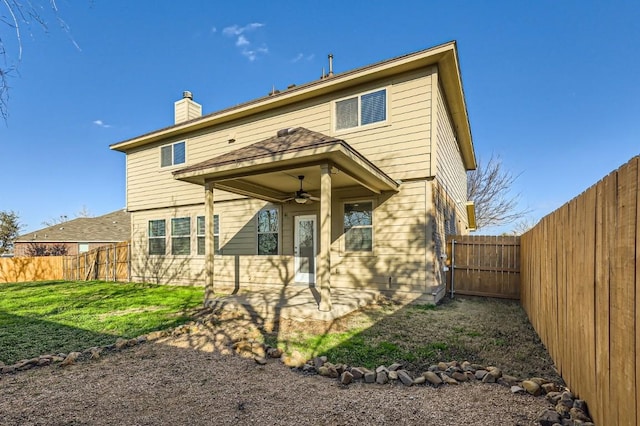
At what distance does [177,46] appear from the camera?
980 centimetres

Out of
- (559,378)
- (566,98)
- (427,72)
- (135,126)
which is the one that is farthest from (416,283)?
(566,98)

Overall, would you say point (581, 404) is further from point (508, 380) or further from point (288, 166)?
point (288, 166)

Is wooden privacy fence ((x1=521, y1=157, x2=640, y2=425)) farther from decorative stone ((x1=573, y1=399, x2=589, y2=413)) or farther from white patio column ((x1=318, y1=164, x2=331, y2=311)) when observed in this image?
white patio column ((x1=318, y1=164, x2=331, y2=311))

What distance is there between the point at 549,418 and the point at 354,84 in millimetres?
7058

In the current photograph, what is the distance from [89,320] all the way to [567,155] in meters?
31.1

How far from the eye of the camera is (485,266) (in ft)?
27.4

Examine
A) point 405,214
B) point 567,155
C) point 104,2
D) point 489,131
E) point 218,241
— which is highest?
point 489,131

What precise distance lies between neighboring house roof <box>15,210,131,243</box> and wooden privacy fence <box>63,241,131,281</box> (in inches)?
277

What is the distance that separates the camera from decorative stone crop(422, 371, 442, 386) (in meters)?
3.10

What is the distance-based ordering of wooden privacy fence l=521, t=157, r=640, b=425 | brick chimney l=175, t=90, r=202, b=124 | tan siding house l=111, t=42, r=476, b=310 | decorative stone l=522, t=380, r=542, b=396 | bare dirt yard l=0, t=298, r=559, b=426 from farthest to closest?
1. brick chimney l=175, t=90, r=202, b=124
2. tan siding house l=111, t=42, r=476, b=310
3. decorative stone l=522, t=380, r=542, b=396
4. bare dirt yard l=0, t=298, r=559, b=426
5. wooden privacy fence l=521, t=157, r=640, b=425

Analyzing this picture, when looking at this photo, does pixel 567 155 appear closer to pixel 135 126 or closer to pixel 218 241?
pixel 218 241

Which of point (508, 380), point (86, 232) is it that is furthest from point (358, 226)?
point (86, 232)

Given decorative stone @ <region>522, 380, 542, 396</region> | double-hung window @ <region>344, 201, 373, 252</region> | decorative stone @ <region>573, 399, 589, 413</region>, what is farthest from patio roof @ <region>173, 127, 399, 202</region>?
decorative stone @ <region>573, 399, 589, 413</region>

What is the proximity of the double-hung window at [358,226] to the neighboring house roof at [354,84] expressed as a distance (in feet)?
9.70
